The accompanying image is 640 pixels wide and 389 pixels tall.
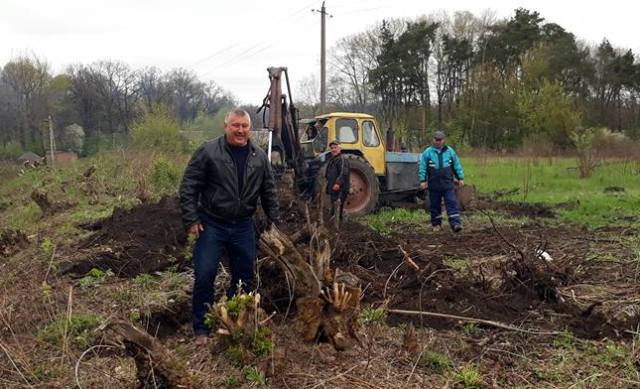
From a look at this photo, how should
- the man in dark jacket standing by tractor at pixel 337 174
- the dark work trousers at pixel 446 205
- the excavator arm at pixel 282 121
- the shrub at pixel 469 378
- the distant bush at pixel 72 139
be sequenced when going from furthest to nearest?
the distant bush at pixel 72 139 → the excavator arm at pixel 282 121 → the man in dark jacket standing by tractor at pixel 337 174 → the dark work trousers at pixel 446 205 → the shrub at pixel 469 378

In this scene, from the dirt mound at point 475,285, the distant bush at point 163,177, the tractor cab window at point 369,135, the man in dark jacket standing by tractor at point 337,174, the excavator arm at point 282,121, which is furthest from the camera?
the distant bush at point 163,177

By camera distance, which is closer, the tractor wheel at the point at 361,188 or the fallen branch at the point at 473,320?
the fallen branch at the point at 473,320

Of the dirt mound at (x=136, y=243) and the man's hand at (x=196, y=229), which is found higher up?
the man's hand at (x=196, y=229)

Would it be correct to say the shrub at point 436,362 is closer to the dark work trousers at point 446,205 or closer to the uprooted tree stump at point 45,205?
the dark work trousers at point 446,205

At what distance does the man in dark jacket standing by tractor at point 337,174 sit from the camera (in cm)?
1023

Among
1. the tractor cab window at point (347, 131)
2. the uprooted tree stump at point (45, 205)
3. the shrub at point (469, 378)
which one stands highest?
the tractor cab window at point (347, 131)

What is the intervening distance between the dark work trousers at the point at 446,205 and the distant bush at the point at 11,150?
40.3 metres

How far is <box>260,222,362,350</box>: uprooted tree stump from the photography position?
170 inches

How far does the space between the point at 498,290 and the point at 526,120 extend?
94.4 ft

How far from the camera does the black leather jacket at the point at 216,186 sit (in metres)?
4.58

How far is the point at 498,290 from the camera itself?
5.70m

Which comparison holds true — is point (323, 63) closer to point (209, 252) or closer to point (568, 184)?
point (568, 184)

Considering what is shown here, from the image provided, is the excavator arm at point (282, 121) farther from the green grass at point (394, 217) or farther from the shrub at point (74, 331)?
the shrub at point (74, 331)

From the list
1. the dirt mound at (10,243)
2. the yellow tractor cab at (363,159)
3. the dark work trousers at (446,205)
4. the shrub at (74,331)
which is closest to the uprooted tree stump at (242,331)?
the shrub at (74,331)
